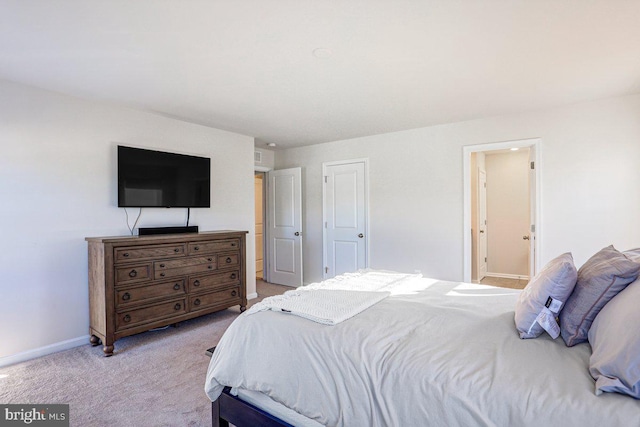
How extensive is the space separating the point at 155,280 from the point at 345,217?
2834 mm

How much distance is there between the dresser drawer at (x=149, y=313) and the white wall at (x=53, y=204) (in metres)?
0.55

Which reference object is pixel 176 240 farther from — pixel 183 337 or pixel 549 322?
pixel 549 322

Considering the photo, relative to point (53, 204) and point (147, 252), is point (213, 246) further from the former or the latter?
point (53, 204)

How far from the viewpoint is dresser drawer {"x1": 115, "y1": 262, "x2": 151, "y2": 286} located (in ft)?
9.53

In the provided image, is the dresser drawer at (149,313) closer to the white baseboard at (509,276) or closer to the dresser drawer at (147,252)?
the dresser drawer at (147,252)

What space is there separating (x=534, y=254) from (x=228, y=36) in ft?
12.3

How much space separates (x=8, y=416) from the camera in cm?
203

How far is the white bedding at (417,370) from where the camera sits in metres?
1.01

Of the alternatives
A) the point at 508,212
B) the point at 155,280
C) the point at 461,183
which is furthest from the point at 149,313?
the point at 508,212

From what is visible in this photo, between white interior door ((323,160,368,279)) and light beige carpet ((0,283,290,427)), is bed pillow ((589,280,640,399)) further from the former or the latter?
white interior door ((323,160,368,279))

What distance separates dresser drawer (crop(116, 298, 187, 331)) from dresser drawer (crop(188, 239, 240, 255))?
524 mm

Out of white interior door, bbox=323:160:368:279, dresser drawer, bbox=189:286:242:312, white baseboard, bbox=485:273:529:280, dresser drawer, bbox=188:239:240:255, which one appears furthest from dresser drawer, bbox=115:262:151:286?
white baseboard, bbox=485:273:529:280

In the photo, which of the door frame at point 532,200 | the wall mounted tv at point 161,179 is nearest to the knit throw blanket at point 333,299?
the door frame at point 532,200

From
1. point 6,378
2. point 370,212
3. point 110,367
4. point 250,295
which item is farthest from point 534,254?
point 6,378
